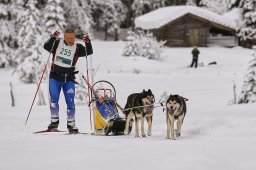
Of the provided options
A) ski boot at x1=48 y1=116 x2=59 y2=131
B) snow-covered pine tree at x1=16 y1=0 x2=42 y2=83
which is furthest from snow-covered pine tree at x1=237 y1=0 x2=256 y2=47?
ski boot at x1=48 y1=116 x2=59 y2=131

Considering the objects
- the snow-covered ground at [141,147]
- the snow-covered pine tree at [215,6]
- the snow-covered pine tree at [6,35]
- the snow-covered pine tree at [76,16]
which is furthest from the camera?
the snow-covered pine tree at [215,6]

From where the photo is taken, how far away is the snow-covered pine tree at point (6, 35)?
113 feet

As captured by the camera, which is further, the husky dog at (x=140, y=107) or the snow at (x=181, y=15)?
the snow at (x=181, y=15)

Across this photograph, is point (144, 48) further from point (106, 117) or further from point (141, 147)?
point (141, 147)

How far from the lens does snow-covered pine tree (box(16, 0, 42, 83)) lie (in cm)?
2741

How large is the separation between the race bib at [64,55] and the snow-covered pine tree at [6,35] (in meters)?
25.7

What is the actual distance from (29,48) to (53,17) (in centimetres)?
912

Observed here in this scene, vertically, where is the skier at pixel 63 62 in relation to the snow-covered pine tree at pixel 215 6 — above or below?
below

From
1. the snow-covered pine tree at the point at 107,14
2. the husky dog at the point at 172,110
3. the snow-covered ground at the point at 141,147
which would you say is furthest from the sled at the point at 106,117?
the snow-covered pine tree at the point at 107,14

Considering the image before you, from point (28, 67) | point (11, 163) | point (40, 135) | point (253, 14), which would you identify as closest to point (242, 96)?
point (40, 135)

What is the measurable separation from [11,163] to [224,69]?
89.9ft

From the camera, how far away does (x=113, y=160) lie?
571 centimetres

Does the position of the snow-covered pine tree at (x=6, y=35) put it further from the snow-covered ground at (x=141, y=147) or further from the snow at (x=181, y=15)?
the snow-covered ground at (x=141, y=147)

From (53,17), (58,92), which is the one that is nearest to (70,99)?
(58,92)
